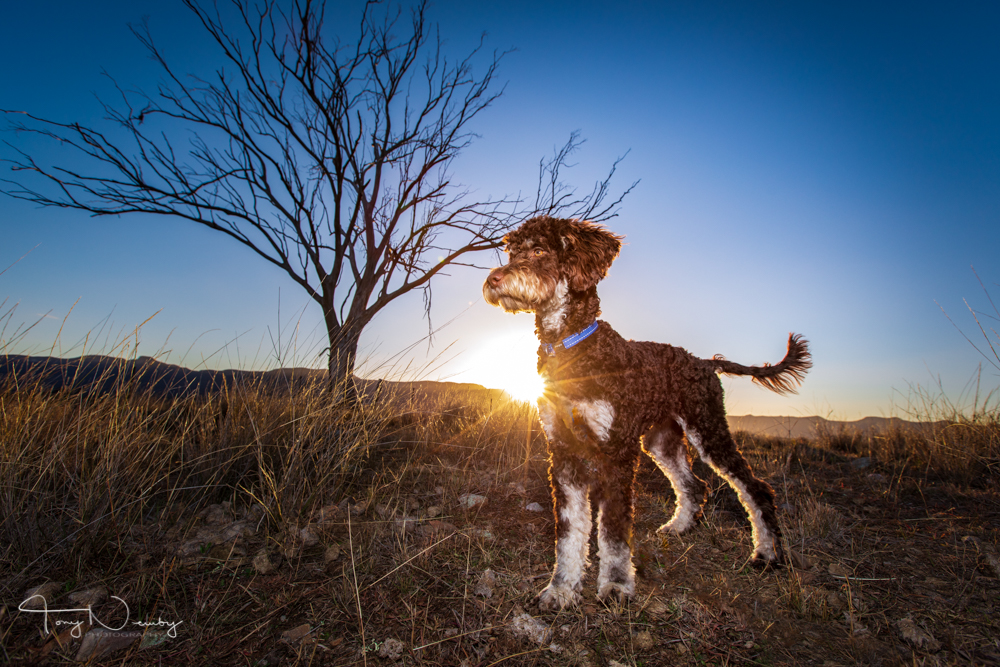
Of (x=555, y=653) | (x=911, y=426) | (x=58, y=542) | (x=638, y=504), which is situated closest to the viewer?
(x=555, y=653)

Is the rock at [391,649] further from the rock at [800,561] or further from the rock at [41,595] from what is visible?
the rock at [800,561]

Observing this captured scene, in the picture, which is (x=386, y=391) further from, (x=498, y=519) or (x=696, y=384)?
(x=696, y=384)

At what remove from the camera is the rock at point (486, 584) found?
2.58m

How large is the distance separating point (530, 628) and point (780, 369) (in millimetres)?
3328

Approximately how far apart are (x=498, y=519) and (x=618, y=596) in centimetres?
133

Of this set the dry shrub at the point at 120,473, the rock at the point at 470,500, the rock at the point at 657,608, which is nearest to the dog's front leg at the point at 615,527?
the rock at the point at 657,608

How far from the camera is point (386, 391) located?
5.21 metres

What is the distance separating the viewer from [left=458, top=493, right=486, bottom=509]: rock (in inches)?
150

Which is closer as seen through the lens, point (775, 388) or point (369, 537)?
point (369, 537)

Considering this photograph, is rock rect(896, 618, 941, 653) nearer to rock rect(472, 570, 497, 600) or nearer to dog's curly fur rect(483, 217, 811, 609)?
dog's curly fur rect(483, 217, 811, 609)

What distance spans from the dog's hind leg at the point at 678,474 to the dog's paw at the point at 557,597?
4.84 ft

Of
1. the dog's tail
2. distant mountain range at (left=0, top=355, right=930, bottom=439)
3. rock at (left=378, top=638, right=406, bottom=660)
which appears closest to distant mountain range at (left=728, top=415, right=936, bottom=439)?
distant mountain range at (left=0, top=355, right=930, bottom=439)

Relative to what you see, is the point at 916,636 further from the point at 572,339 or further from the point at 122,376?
the point at 122,376

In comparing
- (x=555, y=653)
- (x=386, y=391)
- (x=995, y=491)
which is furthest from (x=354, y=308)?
(x=995, y=491)
